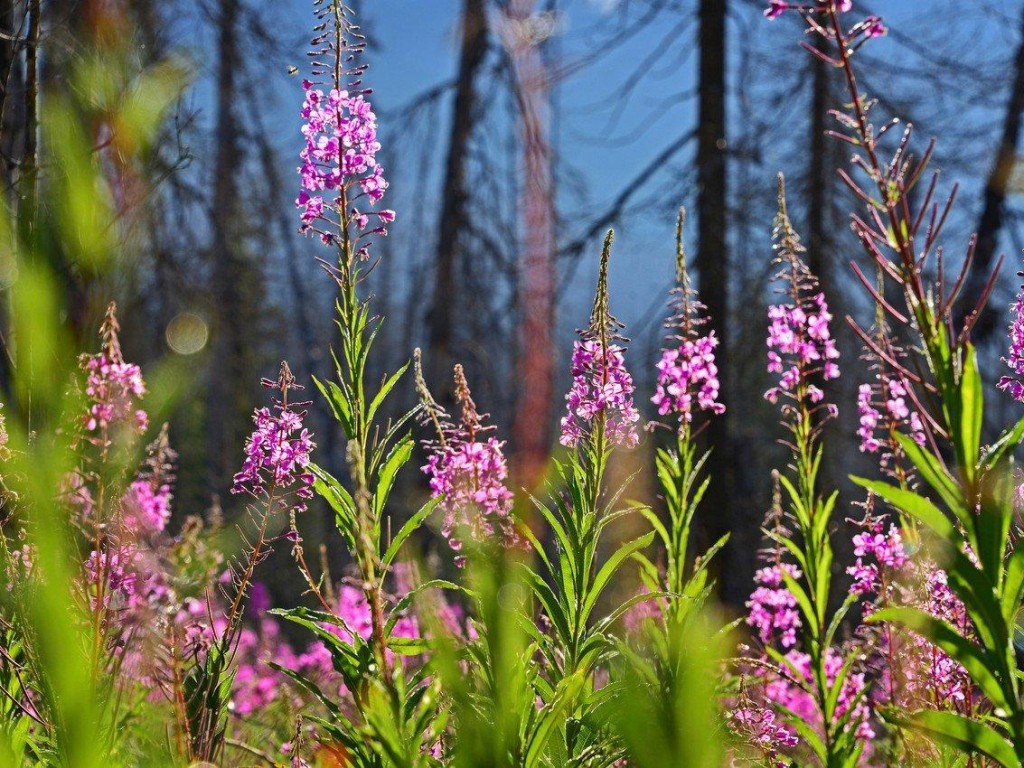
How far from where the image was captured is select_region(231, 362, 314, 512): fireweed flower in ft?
8.31

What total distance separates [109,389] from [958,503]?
107 inches

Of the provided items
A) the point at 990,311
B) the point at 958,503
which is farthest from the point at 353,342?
the point at 990,311

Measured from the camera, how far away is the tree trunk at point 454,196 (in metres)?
9.88

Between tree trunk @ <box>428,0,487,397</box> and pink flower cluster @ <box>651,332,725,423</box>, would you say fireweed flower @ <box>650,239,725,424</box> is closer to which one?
pink flower cluster @ <box>651,332,725,423</box>

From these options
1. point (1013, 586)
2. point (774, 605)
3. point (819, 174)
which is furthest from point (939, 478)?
point (819, 174)

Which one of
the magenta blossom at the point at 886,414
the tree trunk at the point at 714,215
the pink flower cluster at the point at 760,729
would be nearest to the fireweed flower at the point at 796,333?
the magenta blossom at the point at 886,414

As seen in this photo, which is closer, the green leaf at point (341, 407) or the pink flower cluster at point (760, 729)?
the green leaf at point (341, 407)

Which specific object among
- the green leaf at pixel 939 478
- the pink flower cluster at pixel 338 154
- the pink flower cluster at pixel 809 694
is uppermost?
the pink flower cluster at pixel 338 154

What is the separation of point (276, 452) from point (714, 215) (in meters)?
6.40

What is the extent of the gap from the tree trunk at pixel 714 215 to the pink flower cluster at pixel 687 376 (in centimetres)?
497

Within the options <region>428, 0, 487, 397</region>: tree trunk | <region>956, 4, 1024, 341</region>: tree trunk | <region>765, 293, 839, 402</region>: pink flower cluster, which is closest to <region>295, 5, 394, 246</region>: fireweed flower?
<region>765, 293, 839, 402</region>: pink flower cluster

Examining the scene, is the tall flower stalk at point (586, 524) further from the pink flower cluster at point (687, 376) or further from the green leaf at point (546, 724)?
the pink flower cluster at point (687, 376)

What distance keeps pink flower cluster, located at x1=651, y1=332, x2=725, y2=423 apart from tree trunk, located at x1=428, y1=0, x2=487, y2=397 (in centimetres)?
696

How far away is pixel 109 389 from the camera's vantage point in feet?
10.5
